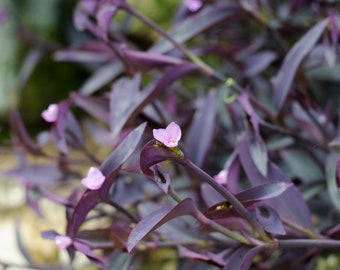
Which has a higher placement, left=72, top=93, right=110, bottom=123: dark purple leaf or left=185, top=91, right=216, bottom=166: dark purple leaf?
left=72, top=93, right=110, bottom=123: dark purple leaf

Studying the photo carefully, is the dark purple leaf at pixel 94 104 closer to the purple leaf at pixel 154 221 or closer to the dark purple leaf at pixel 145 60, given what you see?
the dark purple leaf at pixel 145 60

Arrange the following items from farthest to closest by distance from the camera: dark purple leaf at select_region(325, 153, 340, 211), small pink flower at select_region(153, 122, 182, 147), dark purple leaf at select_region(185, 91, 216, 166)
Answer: dark purple leaf at select_region(185, 91, 216, 166), dark purple leaf at select_region(325, 153, 340, 211), small pink flower at select_region(153, 122, 182, 147)

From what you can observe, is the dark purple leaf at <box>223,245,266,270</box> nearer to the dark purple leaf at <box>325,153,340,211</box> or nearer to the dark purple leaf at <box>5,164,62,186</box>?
the dark purple leaf at <box>325,153,340,211</box>

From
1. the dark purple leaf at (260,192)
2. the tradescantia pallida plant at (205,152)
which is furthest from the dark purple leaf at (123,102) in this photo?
the dark purple leaf at (260,192)

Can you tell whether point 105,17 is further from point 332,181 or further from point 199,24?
point 332,181

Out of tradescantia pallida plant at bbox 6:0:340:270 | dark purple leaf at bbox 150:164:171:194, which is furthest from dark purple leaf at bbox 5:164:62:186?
dark purple leaf at bbox 150:164:171:194

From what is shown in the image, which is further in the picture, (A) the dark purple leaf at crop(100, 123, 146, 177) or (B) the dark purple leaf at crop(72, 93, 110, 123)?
(B) the dark purple leaf at crop(72, 93, 110, 123)

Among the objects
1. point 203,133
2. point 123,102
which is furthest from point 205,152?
point 123,102
